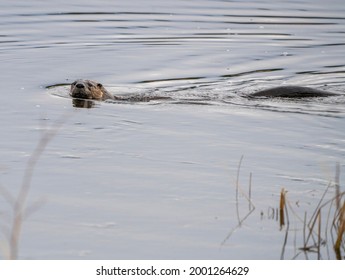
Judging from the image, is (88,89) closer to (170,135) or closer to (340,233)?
(170,135)

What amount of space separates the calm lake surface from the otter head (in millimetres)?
192

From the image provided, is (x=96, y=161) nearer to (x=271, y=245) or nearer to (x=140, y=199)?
Answer: (x=140, y=199)

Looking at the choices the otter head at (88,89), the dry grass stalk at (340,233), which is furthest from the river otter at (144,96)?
the dry grass stalk at (340,233)

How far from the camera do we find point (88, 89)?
12.2 m

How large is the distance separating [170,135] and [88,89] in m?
2.52

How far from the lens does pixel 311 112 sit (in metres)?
11.2

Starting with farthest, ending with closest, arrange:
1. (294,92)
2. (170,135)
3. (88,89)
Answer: (88,89), (294,92), (170,135)

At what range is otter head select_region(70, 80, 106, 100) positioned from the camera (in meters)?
12.2

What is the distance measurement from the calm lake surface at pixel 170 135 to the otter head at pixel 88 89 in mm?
192

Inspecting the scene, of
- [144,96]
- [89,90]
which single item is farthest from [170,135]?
[89,90]

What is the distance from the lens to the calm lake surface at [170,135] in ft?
22.4

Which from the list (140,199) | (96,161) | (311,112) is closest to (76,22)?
(311,112)

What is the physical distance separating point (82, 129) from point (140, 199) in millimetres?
2874

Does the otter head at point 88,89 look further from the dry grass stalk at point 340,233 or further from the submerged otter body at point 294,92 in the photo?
the dry grass stalk at point 340,233
